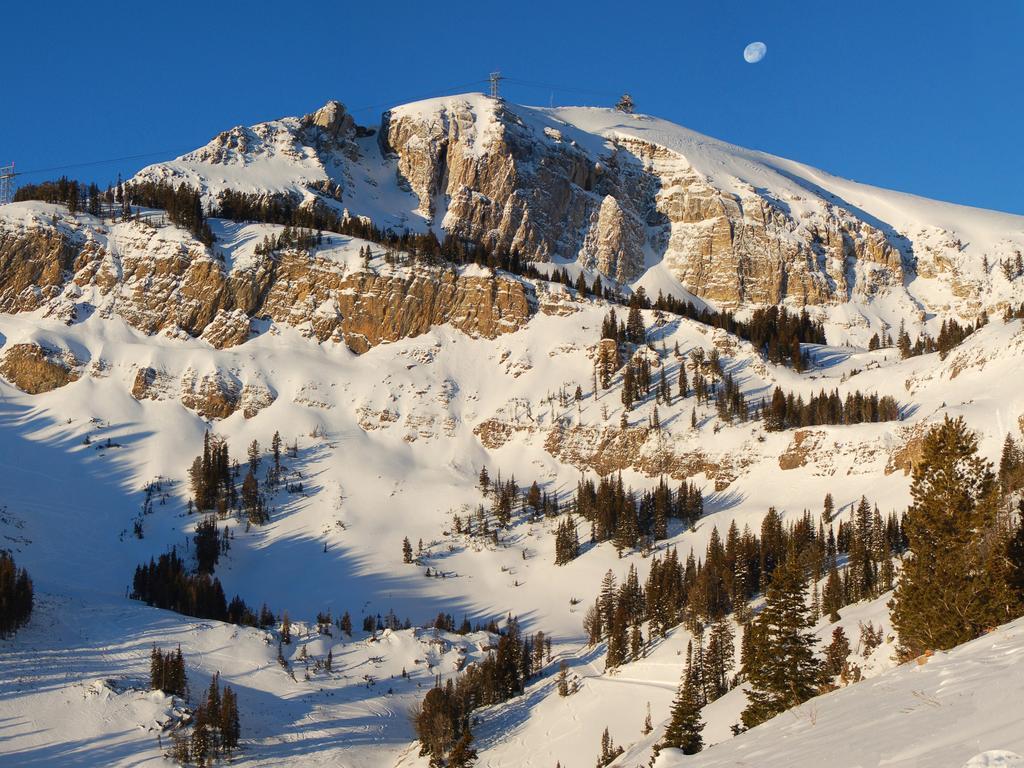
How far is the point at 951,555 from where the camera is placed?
99.5 ft

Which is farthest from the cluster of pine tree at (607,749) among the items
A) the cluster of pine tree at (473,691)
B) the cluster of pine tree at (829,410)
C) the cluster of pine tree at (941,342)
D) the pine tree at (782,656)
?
the cluster of pine tree at (941,342)

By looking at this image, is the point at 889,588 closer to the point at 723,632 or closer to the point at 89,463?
the point at 723,632

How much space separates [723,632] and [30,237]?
148m

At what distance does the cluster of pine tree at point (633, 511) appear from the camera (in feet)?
388

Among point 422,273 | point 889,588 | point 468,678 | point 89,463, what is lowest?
point 468,678

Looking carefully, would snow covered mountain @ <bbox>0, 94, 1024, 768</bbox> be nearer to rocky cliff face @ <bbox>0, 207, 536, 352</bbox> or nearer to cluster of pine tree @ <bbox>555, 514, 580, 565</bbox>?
rocky cliff face @ <bbox>0, 207, 536, 352</bbox>

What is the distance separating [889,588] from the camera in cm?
7894

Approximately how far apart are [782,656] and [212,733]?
50338mm

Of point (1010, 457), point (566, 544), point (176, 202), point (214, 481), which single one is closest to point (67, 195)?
point (176, 202)

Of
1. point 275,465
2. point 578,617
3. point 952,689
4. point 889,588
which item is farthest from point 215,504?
point 952,689

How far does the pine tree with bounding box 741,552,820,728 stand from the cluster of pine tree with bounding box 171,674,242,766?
47.0 m

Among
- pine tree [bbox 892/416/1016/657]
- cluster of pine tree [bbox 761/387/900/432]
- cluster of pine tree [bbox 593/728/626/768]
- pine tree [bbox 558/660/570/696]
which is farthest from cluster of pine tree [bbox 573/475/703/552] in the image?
pine tree [bbox 892/416/1016/657]

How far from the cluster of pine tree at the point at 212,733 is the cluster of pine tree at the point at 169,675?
2.88 m

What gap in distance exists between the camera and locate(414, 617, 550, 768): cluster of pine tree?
2857 inches
